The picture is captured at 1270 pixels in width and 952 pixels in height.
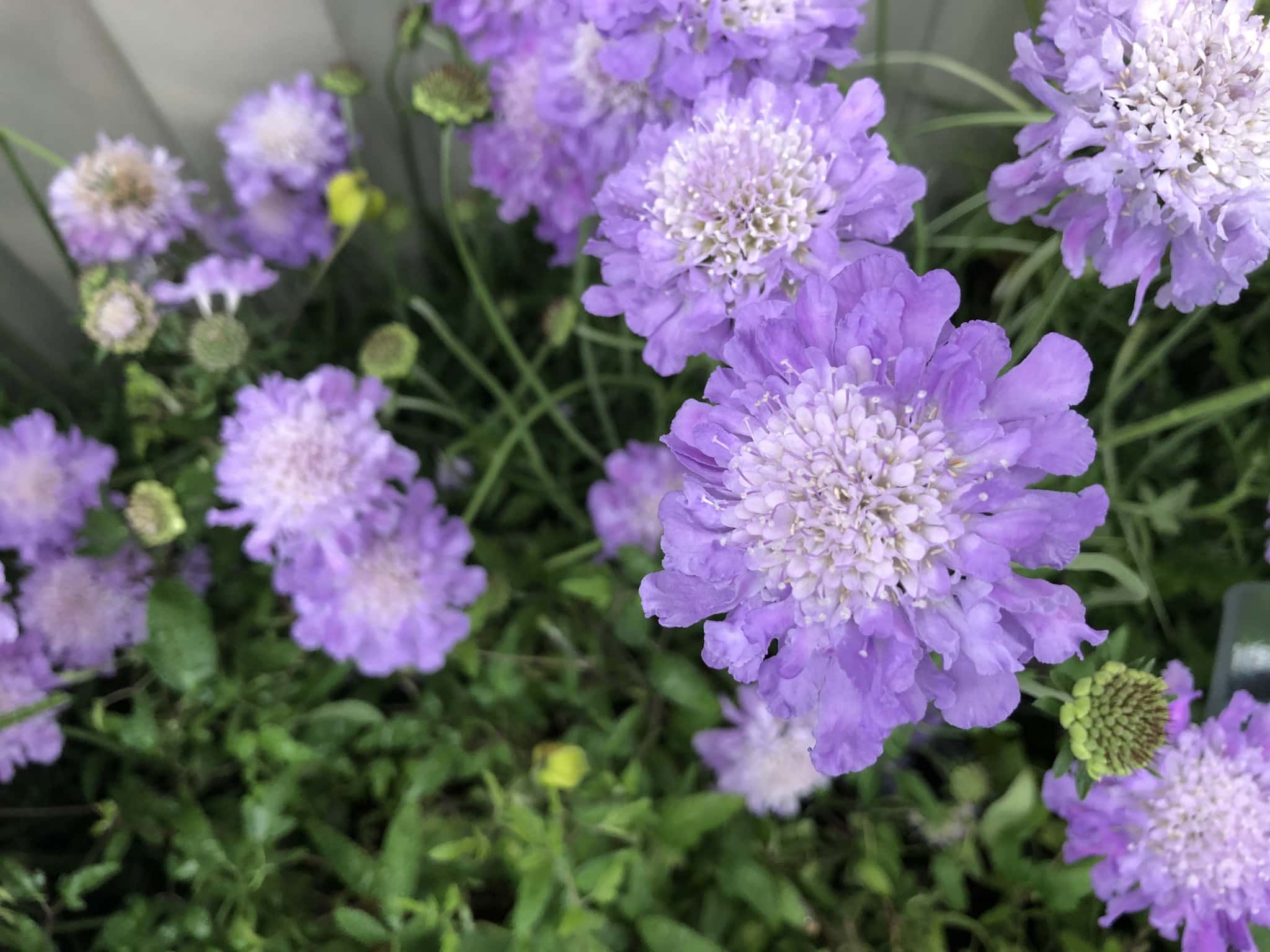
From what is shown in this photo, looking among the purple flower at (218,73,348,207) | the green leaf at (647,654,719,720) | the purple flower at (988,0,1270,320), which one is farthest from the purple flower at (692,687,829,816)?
the purple flower at (218,73,348,207)

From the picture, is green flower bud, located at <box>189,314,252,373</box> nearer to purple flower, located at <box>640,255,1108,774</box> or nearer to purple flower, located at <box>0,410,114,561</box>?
purple flower, located at <box>0,410,114,561</box>

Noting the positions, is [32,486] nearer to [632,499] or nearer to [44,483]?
[44,483]

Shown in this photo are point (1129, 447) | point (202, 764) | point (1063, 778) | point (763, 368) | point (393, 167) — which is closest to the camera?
point (763, 368)

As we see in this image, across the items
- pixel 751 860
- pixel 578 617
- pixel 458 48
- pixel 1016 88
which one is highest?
pixel 458 48

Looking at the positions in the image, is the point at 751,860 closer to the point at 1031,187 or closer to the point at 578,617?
the point at 578,617

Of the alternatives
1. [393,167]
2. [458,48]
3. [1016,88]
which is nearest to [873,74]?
[1016,88]

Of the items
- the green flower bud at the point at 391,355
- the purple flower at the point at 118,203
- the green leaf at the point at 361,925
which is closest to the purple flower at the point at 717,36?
the green flower bud at the point at 391,355

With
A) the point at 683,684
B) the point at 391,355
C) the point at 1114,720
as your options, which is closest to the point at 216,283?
the point at 391,355
